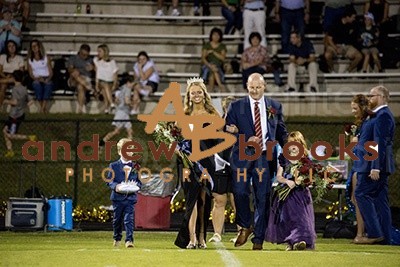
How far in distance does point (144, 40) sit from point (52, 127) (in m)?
3.37

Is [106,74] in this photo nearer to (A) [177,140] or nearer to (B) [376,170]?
→ (B) [376,170]

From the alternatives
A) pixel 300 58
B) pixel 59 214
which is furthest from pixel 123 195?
pixel 300 58

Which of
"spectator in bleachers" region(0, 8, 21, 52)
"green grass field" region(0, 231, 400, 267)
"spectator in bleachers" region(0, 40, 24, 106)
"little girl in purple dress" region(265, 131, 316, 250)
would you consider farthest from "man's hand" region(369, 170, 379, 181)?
"spectator in bleachers" region(0, 8, 21, 52)

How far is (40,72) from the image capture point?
26859mm

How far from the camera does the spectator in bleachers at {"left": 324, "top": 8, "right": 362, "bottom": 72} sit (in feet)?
91.2

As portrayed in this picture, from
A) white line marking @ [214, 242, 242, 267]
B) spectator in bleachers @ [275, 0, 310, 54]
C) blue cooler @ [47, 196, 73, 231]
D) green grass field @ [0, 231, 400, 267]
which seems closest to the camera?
white line marking @ [214, 242, 242, 267]

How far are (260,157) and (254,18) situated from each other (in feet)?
39.2

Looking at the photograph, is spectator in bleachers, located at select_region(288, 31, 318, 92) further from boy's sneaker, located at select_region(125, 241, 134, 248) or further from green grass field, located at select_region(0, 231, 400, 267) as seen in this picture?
boy's sneaker, located at select_region(125, 241, 134, 248)

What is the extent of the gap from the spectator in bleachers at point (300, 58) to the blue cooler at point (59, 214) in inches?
297

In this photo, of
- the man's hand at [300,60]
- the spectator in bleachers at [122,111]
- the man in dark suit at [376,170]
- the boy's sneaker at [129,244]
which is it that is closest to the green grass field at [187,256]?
the man in dark suit at [376,170]

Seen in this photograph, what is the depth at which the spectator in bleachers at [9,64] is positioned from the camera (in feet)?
88.5

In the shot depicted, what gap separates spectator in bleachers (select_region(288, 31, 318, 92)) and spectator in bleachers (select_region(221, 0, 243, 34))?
5.59ft

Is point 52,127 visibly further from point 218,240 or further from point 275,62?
point 218,240

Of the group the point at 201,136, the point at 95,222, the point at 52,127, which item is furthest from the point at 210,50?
the point at 201,136
